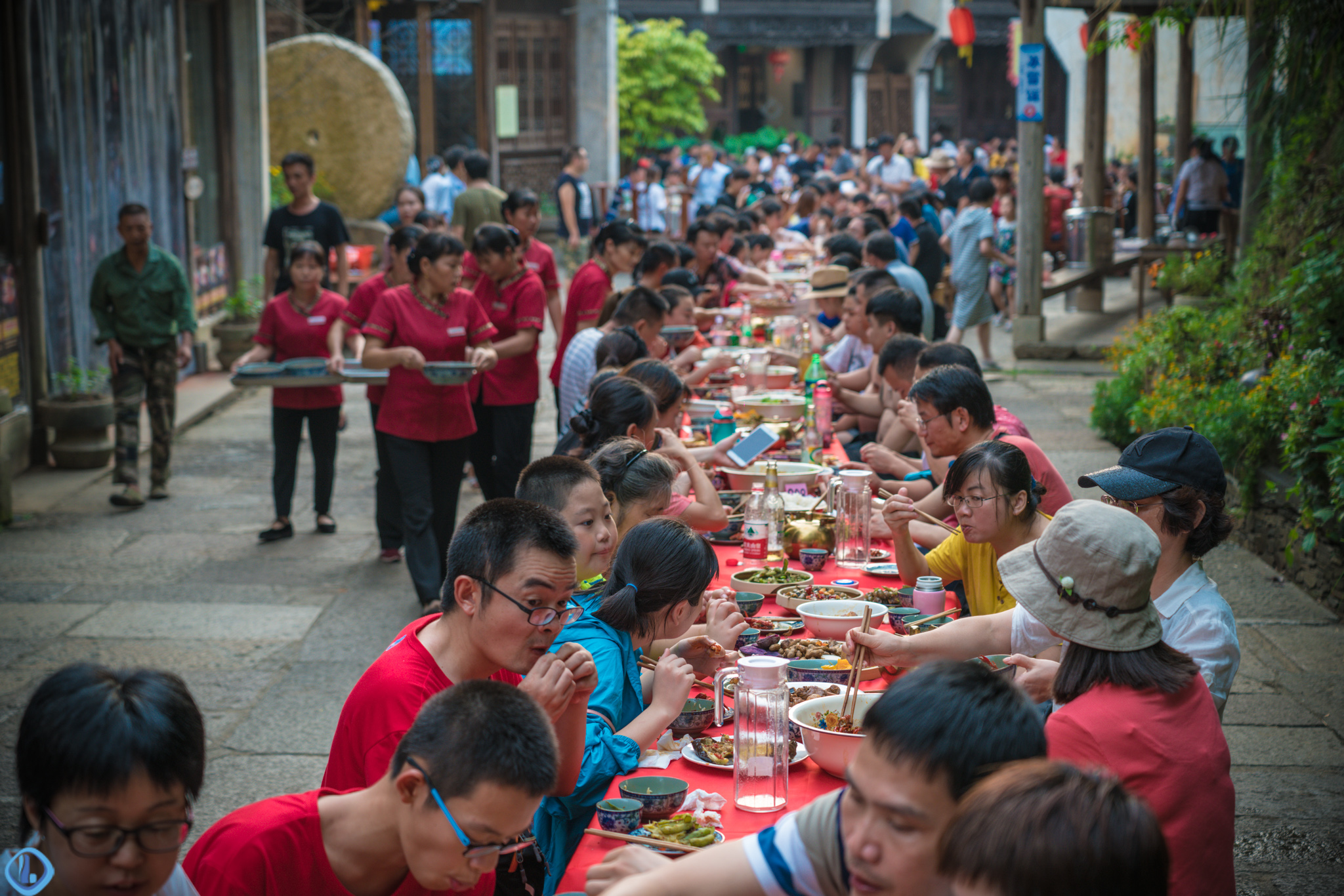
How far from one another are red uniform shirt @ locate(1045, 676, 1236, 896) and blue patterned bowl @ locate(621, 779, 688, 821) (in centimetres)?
78

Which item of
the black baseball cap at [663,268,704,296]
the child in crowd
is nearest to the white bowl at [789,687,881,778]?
the child in crowd

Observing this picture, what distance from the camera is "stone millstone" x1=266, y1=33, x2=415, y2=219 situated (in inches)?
651

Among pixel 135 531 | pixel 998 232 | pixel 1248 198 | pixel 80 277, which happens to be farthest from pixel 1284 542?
pixel 998 232

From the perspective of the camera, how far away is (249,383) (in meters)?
6.77

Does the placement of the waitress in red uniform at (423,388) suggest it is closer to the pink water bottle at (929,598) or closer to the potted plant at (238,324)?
the pink water bottle at (929,598)

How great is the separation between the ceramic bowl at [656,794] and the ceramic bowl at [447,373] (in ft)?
11.8

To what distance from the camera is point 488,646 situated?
2.72 meters

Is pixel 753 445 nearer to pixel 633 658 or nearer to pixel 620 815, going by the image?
pixel 633 658

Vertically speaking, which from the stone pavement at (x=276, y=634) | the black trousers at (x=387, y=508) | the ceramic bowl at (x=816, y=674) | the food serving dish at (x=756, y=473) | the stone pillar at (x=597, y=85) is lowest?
the stone pavement at (x=276, y=634)

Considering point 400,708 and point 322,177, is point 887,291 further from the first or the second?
point 322,177

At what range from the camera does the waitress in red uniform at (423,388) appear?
618cm

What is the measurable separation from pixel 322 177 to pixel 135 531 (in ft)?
33.3

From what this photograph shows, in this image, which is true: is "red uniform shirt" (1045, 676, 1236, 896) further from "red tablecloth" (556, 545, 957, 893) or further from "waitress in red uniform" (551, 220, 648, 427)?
"waitress in red uniform" (551, 220, 648, 427)

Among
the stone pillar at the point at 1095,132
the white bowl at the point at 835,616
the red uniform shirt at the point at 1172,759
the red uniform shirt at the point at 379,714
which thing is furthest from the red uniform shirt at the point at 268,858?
the stone pillar at the point at 1095,132
